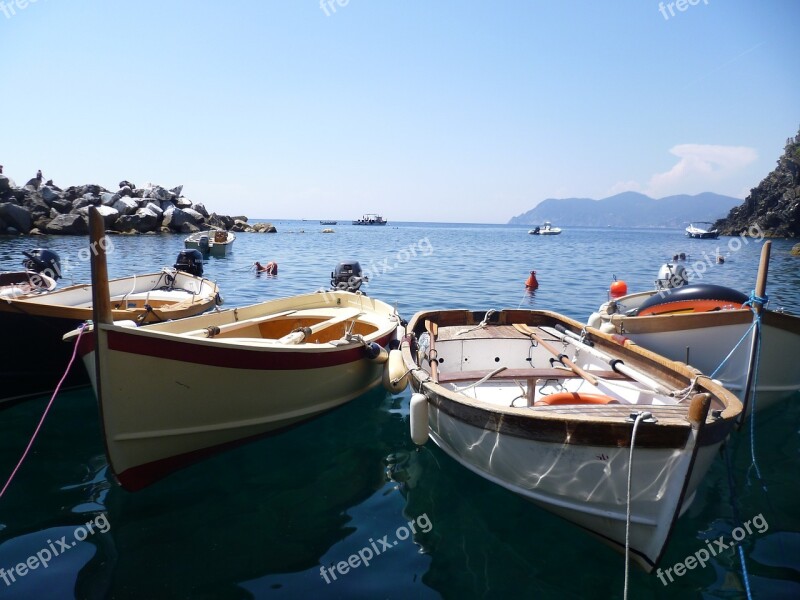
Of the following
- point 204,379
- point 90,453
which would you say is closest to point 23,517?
point 90,453

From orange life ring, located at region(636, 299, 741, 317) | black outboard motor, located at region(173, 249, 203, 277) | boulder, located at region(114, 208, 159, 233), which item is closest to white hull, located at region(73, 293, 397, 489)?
orange life ring, located at region(636, 299, 741, 317)

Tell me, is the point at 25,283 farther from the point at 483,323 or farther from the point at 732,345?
the point at 732,345

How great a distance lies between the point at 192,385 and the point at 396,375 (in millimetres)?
2560

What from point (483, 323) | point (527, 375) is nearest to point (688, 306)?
point (483, 323)

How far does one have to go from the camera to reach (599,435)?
12.6ft

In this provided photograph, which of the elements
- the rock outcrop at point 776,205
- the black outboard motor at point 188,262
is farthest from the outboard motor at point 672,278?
the rock outcrop at point 776,205

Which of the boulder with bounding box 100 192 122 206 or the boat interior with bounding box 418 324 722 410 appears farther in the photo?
the boulder with bounding box 100 192 122 206

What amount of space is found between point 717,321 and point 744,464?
A: 6.47 feet

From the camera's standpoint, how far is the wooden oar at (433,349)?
617 cm

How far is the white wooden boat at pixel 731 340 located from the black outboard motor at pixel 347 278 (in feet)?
21.4

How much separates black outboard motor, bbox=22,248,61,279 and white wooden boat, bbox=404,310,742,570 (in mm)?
11327

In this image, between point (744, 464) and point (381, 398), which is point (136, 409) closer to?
point (381, 398)

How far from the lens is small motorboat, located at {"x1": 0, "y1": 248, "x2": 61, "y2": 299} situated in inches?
400

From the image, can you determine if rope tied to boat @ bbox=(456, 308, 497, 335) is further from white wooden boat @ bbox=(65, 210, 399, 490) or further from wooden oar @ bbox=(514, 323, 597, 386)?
white wooden boat @ bbox=(65, 210, 399, 490)
